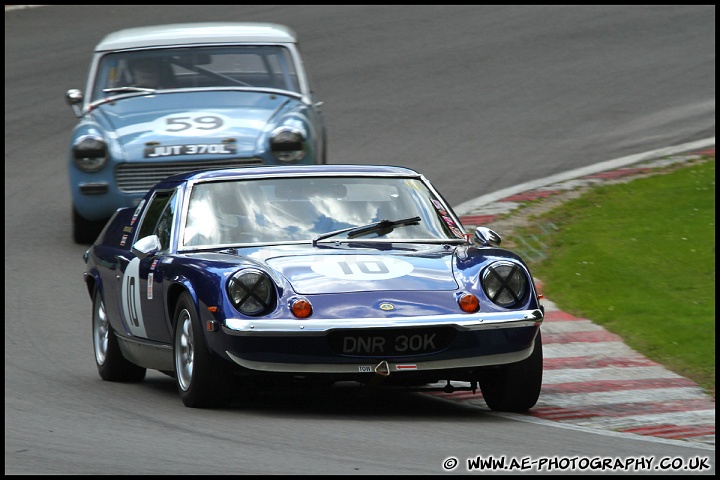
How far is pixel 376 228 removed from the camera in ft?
24.9

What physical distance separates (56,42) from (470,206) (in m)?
11.8

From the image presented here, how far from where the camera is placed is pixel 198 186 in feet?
25.7

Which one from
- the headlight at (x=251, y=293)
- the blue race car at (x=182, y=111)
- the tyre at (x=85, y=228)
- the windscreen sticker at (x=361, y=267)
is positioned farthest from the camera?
the tyre at (x=85, y=228)

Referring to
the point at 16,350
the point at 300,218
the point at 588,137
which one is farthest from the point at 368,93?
the point at 300,218

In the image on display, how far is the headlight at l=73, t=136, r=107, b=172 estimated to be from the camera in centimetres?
1180

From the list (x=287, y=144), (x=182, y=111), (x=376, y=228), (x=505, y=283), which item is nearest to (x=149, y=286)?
Result: (x=376, y=228)

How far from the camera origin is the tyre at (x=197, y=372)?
683cm

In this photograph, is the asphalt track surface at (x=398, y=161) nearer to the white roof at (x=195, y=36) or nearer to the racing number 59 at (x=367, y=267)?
the racing number 59 at (x=367, y=267)

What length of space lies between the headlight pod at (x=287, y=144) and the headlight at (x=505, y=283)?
15.9ft

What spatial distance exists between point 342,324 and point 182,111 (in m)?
5.77

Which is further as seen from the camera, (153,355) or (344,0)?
(344,0)

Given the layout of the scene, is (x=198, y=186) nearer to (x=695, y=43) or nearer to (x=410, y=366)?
(x=410, y=366)

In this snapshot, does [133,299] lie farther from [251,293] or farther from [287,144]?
[287,144]

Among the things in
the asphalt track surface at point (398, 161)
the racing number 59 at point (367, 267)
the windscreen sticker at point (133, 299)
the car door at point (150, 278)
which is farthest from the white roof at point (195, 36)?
the racing number 59 at point (367, 267)
